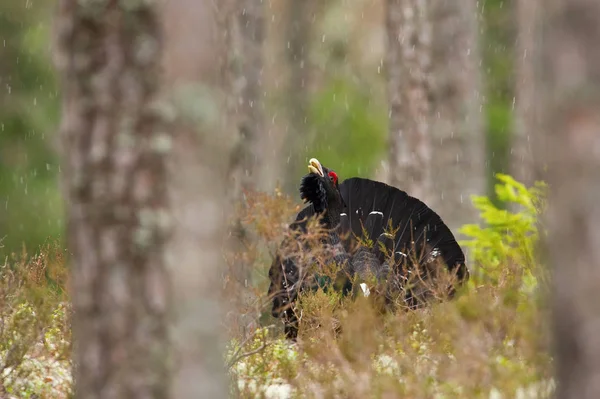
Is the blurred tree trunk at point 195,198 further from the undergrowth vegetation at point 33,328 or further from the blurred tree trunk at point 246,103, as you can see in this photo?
the blurred tree trunk at point 246,103

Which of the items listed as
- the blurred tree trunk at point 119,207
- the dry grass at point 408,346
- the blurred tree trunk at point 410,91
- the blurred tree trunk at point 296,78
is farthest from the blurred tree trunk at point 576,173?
the blurred tree trunk at point 296,78

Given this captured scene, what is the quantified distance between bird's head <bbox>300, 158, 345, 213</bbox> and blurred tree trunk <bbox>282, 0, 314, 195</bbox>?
15.0 meters

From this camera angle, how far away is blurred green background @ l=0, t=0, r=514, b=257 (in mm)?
14828

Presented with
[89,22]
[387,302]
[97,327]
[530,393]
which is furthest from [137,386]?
[387,302]

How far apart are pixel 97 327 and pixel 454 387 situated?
2148mm

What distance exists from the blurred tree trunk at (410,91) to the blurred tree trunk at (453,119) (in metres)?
0.17

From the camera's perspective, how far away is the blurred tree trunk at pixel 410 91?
38.9 feet

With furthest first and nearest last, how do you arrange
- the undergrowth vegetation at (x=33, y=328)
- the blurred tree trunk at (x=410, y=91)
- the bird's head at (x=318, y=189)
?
the blurred tree trunk at (x=410, y=91)
the bird's head at (x=318, y=189)
the undergrowth vegetation at (x=33, y=328)

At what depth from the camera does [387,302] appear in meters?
7.89

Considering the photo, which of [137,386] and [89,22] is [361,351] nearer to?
[137,386]

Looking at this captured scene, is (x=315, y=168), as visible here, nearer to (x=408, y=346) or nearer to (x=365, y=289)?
(x=365, y=289)

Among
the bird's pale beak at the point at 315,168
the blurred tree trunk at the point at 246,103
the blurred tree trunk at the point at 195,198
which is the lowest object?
the blurred tree trunk at the point at 195,198

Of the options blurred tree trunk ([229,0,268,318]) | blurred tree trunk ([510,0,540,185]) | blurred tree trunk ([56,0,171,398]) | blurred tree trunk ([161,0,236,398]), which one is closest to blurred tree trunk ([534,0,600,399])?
blurred tree trunk ([161,0,236,398])

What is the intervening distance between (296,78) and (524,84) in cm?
618
